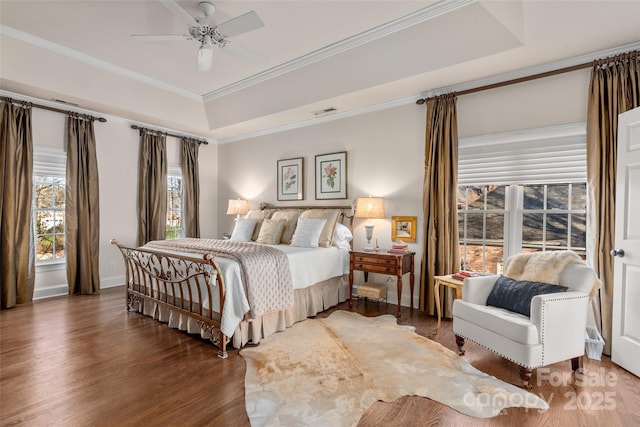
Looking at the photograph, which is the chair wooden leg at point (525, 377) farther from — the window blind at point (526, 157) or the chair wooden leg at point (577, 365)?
the window blind at point (526, 157)

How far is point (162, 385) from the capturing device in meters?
2.37

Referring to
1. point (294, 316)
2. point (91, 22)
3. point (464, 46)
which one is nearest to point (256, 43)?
point (91, 22)

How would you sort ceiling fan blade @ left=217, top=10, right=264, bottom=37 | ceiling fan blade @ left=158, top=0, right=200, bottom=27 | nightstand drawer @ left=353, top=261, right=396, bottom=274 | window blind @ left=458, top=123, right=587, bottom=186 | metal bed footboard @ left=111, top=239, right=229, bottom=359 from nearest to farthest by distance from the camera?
ceiling fan blade @ left=158, top=0, right=200, bottom=27
ceiling fan blade @ left=217, top=10, right=264, bottom=37
metal bed footboard @ left=111, top=239, right=229, bottom=359
window blind @ left=458, top=123, right=587, bottom=186
nightstand drawer @ left=353, top=261, right=396, bottom=274

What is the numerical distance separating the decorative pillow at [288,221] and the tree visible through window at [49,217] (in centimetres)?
317

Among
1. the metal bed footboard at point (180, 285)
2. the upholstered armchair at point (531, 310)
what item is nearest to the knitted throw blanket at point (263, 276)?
the metal bed footboard at point (180, 285)

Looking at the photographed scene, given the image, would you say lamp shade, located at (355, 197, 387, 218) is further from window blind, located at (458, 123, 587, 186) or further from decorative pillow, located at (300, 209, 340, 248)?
window blind, located at (458, 123, 587, 186)

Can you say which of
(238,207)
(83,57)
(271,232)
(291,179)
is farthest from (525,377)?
(83,57)

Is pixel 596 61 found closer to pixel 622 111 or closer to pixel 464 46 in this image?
pixel 622 111

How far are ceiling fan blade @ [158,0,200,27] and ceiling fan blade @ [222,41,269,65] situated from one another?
1.00 ft

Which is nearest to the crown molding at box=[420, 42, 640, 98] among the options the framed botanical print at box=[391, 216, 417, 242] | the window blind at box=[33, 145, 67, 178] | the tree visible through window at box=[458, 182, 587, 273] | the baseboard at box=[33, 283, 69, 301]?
the tree visible through window at box=[458, 182, 587, 273]

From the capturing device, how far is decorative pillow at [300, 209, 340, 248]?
4.42 metres

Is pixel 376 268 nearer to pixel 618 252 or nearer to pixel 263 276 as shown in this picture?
pixel 263 276

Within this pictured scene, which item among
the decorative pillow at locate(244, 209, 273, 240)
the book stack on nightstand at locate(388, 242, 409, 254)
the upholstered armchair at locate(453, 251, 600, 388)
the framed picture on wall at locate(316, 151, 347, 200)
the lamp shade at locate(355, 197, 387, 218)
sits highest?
the framed picture on wall at locate(316, 151, 347, 200)

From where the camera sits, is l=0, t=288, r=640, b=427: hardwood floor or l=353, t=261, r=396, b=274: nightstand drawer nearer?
l=0, t=288, r=640, b=427: hardwood floor
